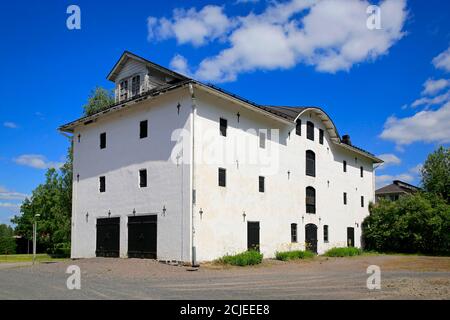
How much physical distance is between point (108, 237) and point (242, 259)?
8.22 meters

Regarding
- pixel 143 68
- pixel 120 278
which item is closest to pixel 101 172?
pixel 143 68

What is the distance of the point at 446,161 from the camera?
165 ft

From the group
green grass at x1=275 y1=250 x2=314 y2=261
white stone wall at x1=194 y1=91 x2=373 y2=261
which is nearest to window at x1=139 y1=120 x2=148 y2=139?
white stone wall at x1=194 y1=91 x2=373 y2=261

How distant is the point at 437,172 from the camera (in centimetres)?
4947

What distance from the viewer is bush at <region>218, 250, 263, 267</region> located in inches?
806

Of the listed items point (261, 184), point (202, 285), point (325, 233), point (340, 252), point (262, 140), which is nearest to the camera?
point (202, 285)

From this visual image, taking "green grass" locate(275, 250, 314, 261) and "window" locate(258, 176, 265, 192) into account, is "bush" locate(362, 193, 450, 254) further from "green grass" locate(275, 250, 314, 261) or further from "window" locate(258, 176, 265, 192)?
"window" locate(258, 176, 265, 192)

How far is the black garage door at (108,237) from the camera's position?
2373 centimetres

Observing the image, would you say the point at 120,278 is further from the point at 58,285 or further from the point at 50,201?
the point at 50,201

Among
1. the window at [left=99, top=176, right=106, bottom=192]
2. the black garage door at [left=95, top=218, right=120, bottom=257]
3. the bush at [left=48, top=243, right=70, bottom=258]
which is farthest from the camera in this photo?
the bush at [left=48, top=243, right=70, bottom=258]

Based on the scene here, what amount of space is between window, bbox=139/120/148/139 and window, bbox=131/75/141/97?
7.36 feet

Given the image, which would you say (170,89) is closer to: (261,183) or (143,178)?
(143,178)

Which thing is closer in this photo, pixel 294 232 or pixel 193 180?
pixel 193 180

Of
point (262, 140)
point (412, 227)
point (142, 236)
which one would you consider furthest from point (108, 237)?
point (412, 227)
